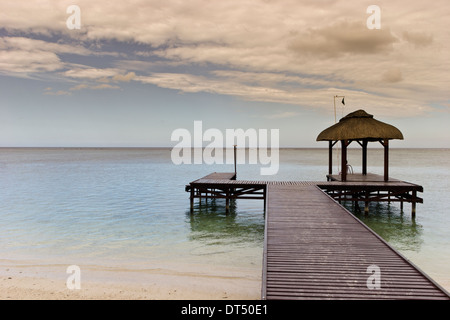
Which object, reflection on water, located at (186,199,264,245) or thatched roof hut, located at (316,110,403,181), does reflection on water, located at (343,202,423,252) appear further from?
reflection on water, located at (186,199,264,245)

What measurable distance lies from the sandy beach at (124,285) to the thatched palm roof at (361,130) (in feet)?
32.9

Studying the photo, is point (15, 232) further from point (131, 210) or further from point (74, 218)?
point (131, 210)

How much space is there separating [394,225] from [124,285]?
38.0ft

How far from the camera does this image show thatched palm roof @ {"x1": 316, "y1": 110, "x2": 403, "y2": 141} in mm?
15352

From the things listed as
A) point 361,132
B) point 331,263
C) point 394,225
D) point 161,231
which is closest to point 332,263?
point 331,263

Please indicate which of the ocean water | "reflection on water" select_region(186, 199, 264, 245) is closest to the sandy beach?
the ocean water

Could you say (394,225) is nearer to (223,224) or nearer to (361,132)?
(361,132)

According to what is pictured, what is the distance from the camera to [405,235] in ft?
41.1

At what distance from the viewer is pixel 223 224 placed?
1438 cm

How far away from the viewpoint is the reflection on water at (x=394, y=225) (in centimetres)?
1157

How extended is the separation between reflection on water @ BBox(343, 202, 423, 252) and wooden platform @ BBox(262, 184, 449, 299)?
157 inches

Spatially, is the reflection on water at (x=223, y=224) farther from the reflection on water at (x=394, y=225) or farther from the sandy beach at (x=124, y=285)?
the reflection on water at (x=394, y=225)
